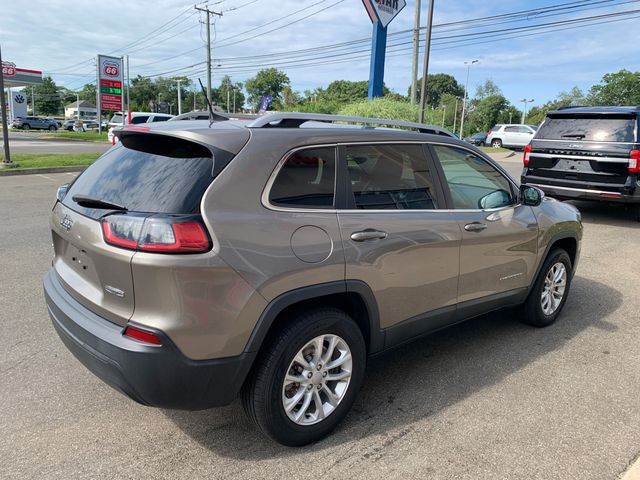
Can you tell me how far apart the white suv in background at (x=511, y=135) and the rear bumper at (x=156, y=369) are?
1369 inches

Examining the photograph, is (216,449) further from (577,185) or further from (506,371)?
(577,185)

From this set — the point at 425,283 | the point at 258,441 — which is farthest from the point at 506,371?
the point at 258,441

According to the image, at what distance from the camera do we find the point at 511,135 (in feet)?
115

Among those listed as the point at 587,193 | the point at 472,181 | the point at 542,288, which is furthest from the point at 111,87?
the point at 542,288

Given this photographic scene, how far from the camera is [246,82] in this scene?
115 metres

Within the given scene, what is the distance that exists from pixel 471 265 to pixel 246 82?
4658 inches

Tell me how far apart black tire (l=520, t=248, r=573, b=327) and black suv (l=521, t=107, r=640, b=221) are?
195 inches

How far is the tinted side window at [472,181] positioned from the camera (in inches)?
140

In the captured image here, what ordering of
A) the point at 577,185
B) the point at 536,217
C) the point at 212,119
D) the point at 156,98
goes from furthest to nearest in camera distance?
the point at 156,98 < the point at 577,185 < the point at 536,217 < the point at 212,119

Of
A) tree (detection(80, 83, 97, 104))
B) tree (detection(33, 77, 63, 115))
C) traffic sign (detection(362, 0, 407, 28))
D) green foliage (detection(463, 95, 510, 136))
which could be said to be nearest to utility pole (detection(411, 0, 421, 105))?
traffic sign (detection(362, 0, 407, 28))

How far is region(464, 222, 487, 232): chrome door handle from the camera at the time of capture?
11.4 ft

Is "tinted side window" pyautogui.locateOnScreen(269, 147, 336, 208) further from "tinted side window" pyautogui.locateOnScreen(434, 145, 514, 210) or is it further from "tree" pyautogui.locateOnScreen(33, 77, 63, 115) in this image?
"tree" pyautogui.locateOnScreen(33, 77, 63, 115)

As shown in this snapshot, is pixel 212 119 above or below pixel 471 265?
above

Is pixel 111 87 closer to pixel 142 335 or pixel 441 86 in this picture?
pixel 142 335
